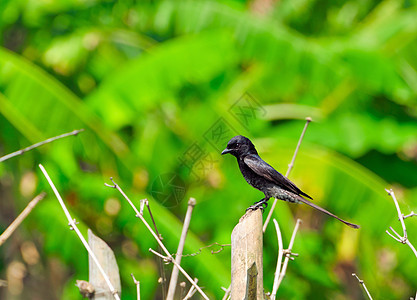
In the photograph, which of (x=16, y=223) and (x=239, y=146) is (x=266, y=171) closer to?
(x=239, y=146)

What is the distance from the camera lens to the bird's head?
2053 millimetres

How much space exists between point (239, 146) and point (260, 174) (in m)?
0.16

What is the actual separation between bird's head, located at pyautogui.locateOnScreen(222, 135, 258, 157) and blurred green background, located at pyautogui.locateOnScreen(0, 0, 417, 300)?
2.27 m

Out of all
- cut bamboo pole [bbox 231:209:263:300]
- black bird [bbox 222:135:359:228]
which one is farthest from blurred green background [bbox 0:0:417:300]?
cut bamboo pole [bbox 231:209:263:300]

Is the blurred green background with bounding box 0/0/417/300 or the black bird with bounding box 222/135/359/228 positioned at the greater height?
the black bird with bounding box 222/135/359/228

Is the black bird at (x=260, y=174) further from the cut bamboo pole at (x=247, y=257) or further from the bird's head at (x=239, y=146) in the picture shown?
the cut bamboo pole at (x=247, y=257)

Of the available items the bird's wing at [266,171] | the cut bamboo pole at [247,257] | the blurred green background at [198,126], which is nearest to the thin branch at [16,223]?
the cut bamboo pole at [247,257]

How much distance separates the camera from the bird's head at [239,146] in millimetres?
2053

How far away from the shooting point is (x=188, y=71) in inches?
233

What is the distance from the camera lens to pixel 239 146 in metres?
2.07

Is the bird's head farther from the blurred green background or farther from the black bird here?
the blurred green background

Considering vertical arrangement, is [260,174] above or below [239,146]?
below

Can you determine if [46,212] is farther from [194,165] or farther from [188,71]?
[194,165]

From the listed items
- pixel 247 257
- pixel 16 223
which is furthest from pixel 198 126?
pixel 247 257
